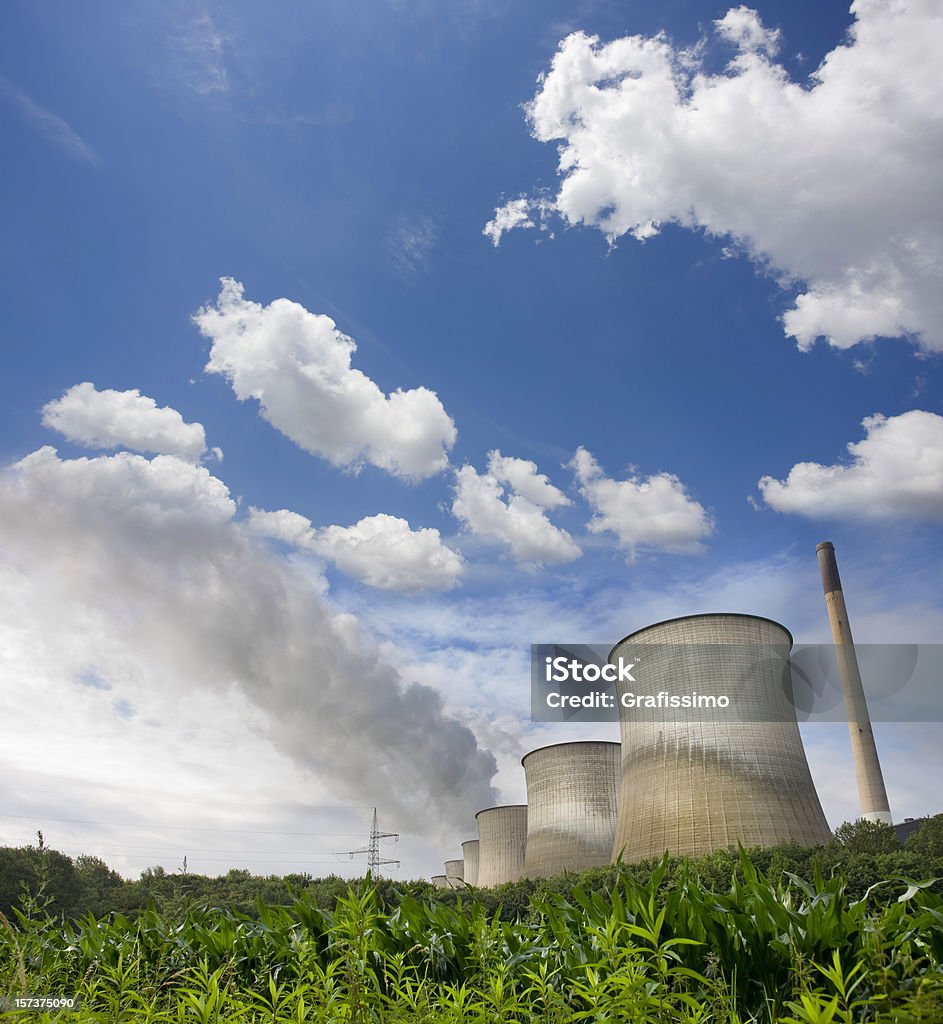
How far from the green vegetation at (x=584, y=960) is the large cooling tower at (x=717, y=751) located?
20322 millimetres

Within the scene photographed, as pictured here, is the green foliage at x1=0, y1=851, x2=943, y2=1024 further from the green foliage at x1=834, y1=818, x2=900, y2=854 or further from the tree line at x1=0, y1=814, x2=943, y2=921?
the green foliage at x1=834, y1=818, x2=900, y2=854

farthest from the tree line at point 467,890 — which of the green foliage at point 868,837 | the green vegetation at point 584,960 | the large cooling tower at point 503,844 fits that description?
the green vegetation at point 584,960

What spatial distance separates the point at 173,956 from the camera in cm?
413

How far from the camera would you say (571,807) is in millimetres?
31359

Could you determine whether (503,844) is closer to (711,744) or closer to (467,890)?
(711,744)

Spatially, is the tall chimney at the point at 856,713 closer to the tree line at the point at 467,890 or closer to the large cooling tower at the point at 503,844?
the tree line at the point at 467,890

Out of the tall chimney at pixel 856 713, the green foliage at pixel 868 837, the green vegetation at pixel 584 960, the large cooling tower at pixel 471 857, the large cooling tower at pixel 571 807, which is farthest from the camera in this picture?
the large cooling tower at pixel 471 857

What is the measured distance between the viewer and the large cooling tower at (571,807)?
3062 centimetres

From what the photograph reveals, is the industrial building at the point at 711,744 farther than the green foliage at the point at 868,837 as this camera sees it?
No

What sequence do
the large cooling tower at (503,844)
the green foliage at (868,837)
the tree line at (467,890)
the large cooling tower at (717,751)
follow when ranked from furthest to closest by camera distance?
1. the large cooling tower at (503,844)
2. the green foliage at (868,837)
3. the large cooling tower at (717,751)
4. the tree line at (467,890)

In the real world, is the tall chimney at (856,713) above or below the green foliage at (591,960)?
above

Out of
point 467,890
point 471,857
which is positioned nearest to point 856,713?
point 467,890

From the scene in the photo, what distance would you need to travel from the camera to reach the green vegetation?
2248 mm

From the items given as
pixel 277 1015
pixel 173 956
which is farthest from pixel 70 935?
pixel 277 1015
